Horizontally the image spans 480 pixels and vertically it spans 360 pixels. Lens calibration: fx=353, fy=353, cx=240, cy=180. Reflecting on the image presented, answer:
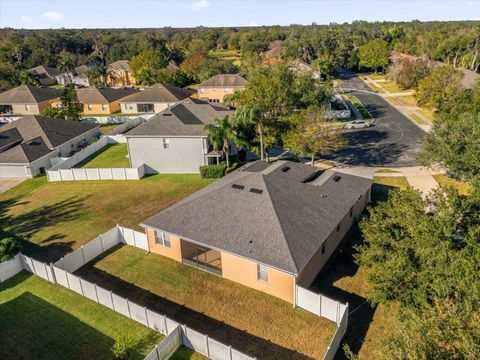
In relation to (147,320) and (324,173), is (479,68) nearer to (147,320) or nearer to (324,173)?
(324,173)

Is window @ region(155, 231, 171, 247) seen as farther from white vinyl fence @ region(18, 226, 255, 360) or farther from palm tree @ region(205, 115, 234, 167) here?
palm tree @ region(205, 115, 234, 167)

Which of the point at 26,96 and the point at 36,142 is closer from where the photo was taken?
the point at 36,142

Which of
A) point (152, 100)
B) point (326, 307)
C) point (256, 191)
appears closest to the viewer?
point (326, 307)

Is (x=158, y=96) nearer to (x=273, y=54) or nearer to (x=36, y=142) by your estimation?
(x=36, y=142)

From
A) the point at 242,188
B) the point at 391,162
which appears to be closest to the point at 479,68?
the point at 391,162

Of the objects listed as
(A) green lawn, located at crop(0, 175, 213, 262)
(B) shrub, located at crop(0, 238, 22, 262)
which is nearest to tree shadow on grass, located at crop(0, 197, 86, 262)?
(A) green lawn, located at crop(0, 175, 213, 262)

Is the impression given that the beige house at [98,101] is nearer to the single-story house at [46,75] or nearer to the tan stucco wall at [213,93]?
the tan stucco wall at [213,93]

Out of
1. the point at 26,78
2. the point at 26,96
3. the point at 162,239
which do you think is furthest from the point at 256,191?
the point at 26,78

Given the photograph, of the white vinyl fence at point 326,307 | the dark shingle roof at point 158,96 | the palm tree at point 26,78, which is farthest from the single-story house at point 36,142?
the palm tree at point 26,78
